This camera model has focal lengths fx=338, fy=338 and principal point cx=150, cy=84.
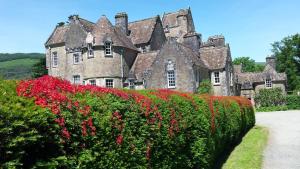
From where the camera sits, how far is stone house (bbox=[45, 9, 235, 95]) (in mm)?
38625

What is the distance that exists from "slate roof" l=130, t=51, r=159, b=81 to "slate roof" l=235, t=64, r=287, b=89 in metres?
18.7

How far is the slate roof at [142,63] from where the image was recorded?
134 ft

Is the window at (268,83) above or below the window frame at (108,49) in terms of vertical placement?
below

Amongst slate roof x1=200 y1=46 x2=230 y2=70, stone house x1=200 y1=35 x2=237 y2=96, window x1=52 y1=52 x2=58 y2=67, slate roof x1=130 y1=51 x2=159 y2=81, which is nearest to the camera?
slate roof x1=130 y1=51 x2=159 y2=81

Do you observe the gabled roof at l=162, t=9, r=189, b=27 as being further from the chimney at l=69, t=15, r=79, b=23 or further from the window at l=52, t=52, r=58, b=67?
the window at l=52, t=52, r=58, b=67

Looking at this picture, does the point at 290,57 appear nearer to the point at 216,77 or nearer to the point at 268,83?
the point at 268,83

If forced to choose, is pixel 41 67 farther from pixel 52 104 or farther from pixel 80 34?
pixel 52 104

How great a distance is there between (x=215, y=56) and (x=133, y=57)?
34.6 ft

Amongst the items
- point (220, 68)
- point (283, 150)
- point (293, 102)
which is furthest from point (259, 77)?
point (283, 150)

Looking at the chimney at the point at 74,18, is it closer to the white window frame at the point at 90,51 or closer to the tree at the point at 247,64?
the white window frame at the point at 90,51

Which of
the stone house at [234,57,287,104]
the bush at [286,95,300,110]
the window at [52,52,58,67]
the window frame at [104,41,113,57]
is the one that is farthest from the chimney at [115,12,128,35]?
the bush at [286,95,300,110]

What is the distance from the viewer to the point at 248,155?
15.4 metres

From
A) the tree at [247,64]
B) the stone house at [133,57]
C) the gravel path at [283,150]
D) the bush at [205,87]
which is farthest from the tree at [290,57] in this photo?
the gravel path at [283,150]

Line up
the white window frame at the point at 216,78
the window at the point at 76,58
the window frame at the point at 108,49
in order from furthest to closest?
the window at the point at 76,58 < the white window frame at the point at 216,78 < the window frame at the point at 108,49
